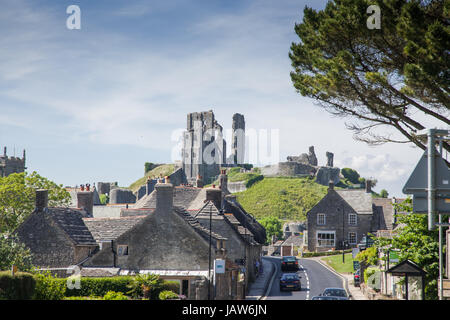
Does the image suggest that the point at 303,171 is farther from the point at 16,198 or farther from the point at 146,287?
the point at 146,287

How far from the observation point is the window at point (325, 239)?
262 feet

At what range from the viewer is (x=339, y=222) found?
79562 millimetres

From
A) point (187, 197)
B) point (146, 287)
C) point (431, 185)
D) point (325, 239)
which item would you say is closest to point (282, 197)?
point (325, 239)

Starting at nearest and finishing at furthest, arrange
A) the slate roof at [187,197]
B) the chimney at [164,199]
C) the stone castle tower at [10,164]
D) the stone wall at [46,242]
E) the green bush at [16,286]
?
the green bush at [16,286], the chimney at [164,199], the stone wall at [46,242], the slate roof at [187,197], the stone castle tower at [10,164]

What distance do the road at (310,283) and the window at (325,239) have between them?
16722 mm

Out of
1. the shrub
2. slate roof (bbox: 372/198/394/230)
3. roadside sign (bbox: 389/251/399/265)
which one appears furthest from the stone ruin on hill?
the shrub

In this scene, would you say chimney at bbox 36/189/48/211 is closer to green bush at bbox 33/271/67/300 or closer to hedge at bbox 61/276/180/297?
hedge at bbox 61/276/180/297

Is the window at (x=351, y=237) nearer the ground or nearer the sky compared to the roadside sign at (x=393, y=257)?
nearer the ground

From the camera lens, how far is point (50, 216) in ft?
119

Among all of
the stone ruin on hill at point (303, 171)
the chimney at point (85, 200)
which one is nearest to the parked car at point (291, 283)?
the chimney at point (85, 200)

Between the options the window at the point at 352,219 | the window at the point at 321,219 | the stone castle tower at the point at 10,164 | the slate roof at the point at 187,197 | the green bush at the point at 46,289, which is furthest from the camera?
the stone castle tower at the point at 10,164

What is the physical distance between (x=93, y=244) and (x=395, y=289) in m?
20.2

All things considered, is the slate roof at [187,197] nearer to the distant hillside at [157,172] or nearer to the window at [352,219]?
the window at [352,219]

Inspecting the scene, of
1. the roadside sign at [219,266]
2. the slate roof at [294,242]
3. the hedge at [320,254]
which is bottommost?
the hedge at [320,254]
